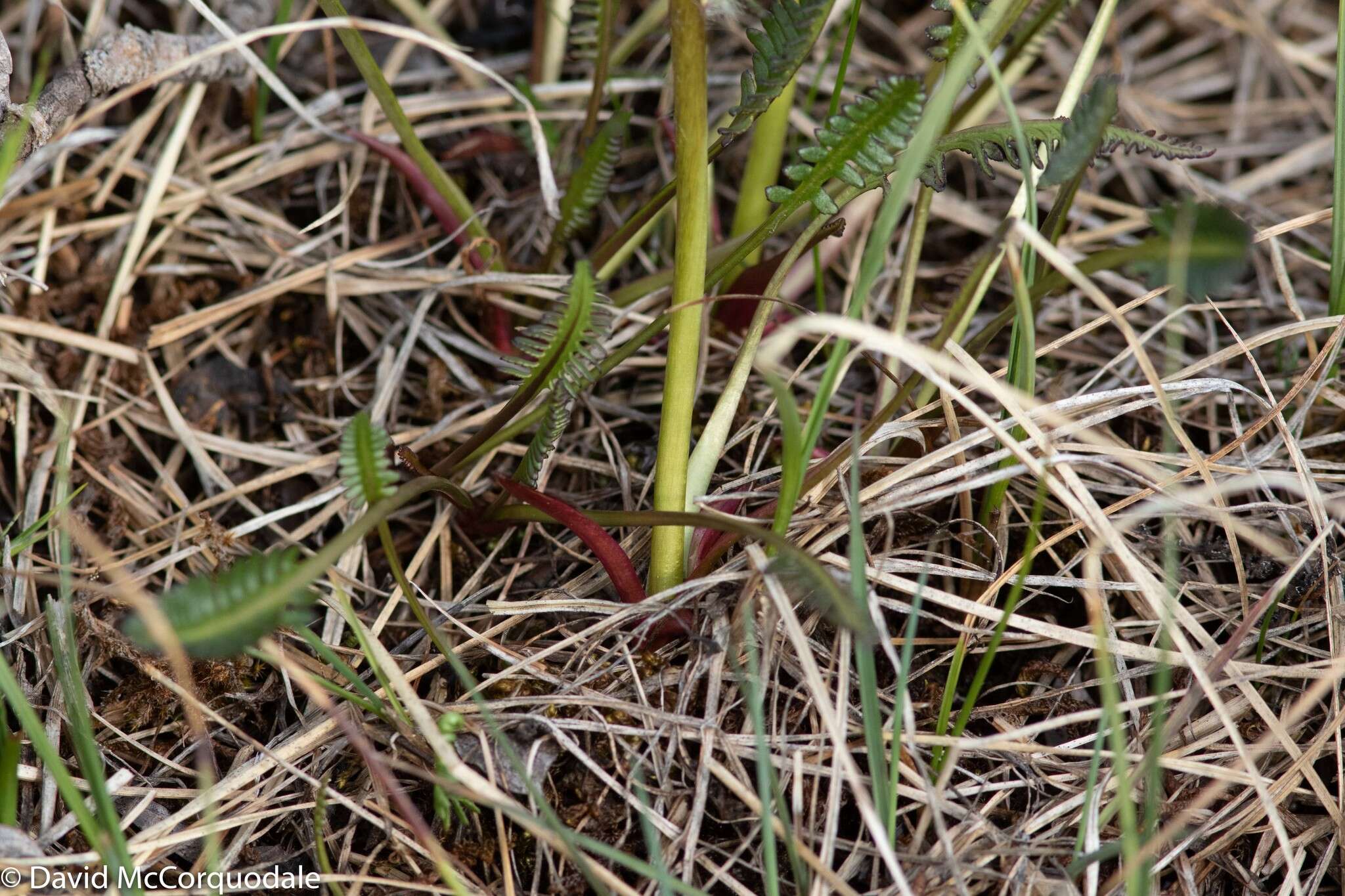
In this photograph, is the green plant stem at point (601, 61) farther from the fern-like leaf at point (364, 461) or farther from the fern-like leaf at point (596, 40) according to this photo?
the fern-like leaf at point (364, 461)

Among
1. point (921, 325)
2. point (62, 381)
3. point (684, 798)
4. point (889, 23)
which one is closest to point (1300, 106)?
point (889, 23)

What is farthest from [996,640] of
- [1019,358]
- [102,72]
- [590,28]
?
[102,72]

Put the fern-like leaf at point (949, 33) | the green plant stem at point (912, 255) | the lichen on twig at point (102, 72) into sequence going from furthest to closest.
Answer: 1. the green plant stem at point (912, 255)
2. the lichen on twig at point (102, 72)
3. the fern-like leaf at point (949, 33)

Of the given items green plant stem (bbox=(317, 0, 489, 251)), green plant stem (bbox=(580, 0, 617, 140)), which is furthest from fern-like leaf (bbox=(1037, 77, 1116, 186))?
green plant stem (bbox=(317, 0, 489, 251))

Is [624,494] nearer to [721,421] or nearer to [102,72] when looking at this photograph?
[721,421]

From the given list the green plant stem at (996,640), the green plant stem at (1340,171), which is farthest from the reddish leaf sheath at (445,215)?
the green plant stem at (1340,171)

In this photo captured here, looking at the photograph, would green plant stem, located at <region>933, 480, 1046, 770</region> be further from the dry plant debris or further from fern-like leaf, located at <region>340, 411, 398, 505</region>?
→ fern-like leaf, located at <region>340, 411, 398, 505</region>
